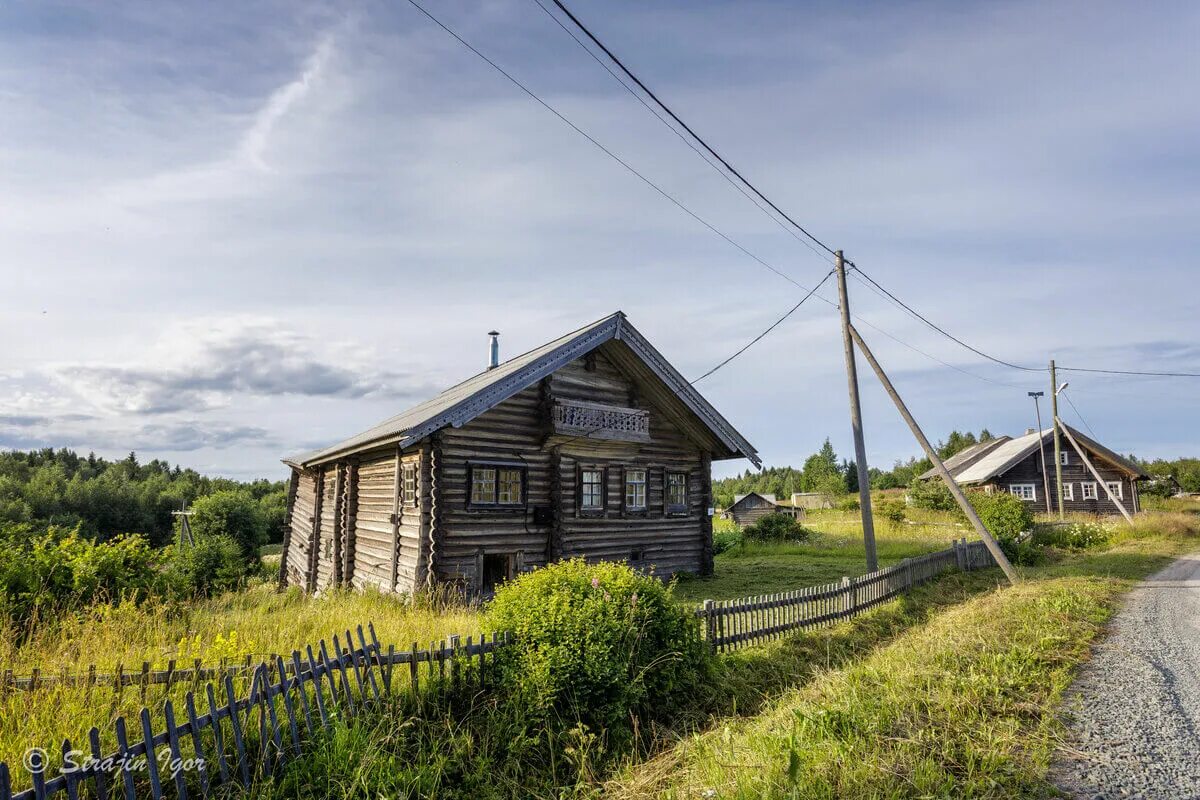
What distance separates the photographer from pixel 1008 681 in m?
7.52

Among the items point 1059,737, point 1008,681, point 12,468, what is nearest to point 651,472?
point 1008,681

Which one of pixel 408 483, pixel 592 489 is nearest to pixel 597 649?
pixel 408 483

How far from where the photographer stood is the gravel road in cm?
542

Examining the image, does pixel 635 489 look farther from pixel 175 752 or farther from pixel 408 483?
pixel 175 752

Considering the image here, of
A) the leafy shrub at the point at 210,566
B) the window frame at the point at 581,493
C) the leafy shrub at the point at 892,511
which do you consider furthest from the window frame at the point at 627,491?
the leafy shrub at the point at 892,511

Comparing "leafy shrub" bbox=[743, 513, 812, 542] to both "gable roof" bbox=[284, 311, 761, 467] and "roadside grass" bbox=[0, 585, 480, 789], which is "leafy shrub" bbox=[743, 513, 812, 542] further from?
"roadside grass" bbox=[0, 585, 480, 789]

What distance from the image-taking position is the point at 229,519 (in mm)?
37594

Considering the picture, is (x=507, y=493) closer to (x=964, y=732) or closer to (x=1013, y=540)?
(x=964, y=732)

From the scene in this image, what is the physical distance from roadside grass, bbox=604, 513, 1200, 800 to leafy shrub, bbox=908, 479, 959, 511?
3329 cm

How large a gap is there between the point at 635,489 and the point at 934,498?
3196cm

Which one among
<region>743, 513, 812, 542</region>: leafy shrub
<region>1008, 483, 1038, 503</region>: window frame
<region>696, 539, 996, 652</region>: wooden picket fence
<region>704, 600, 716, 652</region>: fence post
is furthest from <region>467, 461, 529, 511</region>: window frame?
<region>1008, 483, 1038, 503</region>: window frame

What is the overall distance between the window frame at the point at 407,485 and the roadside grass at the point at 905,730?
846 cm

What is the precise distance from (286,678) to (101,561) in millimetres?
6828

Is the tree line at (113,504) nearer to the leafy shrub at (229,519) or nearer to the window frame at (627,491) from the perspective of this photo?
the leafy shrub at (229,519)
